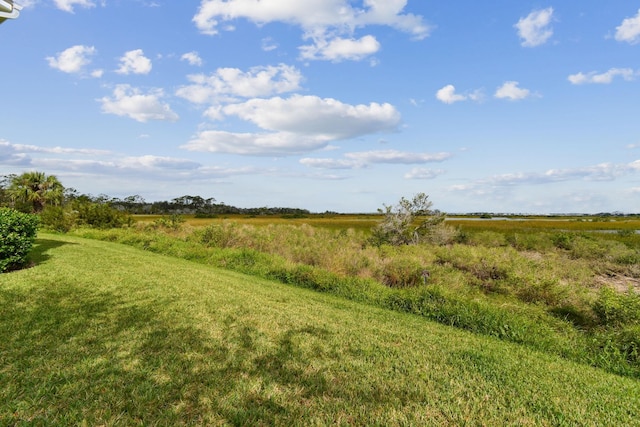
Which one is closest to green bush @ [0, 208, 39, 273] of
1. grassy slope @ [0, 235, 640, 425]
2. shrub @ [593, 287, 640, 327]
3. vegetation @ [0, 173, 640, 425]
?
vegetation @ [0, 173, 640, 425]

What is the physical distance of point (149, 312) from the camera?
664cm

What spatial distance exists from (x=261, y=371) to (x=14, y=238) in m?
10.6

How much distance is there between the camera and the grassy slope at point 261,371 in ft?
11.2

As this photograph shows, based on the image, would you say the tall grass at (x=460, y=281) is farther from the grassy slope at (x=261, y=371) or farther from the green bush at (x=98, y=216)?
the green bush at (x=98, y=216)

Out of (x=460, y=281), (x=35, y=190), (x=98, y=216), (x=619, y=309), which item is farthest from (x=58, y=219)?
(x=619, y=309)

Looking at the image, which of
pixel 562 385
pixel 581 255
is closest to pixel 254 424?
pixel 562 385

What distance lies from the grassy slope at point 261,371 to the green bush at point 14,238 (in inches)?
116

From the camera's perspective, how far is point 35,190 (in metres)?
36.6

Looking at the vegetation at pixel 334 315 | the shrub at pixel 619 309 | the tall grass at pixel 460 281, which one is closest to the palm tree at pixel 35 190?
the tall grass at pixel 460 281

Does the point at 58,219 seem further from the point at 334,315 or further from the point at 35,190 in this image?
the point at 334,315

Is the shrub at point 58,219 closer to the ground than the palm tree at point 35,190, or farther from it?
closer to the ground

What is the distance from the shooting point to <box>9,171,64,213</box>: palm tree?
117ft

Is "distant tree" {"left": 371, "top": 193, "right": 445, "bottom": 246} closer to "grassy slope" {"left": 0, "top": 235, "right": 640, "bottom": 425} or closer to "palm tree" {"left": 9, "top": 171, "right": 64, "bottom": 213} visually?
"grassy slope" {"left": 0, "top": 235, "right": 640, "bottom": 425}

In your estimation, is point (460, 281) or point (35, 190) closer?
point (460, 281)
